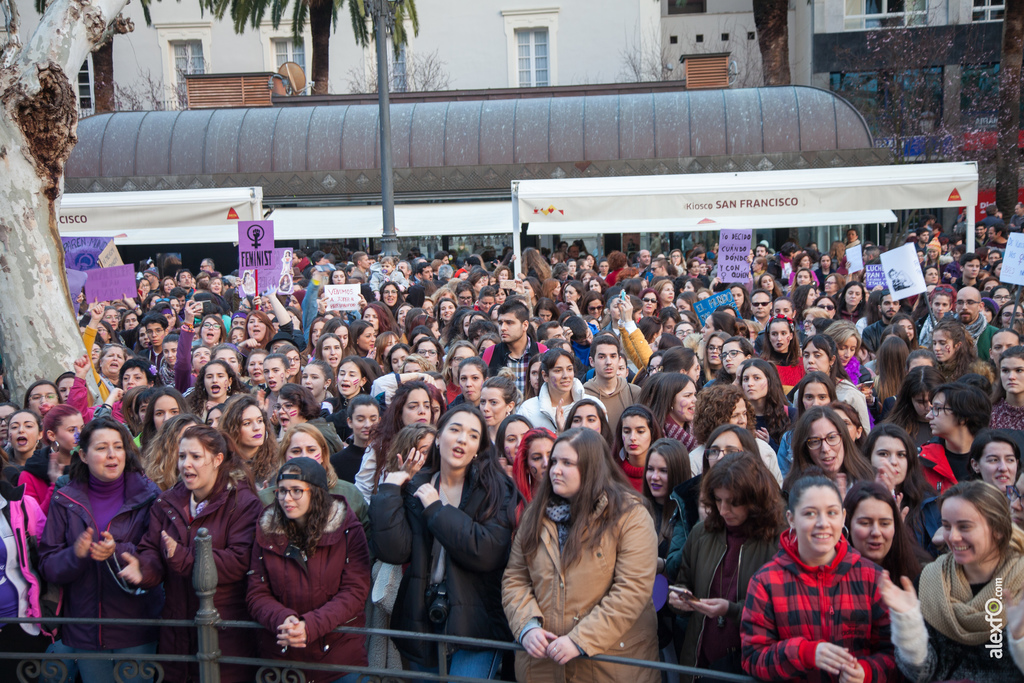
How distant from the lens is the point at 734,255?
37.4ft

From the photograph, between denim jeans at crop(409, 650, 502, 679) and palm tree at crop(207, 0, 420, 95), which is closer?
denim jeans at crop(409, 650, 502, 679)

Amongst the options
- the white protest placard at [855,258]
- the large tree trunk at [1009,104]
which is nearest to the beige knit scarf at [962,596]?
the white protest placard at [855,258]

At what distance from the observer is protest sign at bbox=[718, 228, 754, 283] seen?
11.3 metres


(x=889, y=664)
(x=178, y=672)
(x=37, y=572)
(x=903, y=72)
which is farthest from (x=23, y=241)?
(x=903, y=72)

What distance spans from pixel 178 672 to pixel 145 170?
19.3 m

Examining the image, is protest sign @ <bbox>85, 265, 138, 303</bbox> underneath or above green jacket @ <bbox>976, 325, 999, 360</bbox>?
above

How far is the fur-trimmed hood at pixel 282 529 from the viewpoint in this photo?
3869mm

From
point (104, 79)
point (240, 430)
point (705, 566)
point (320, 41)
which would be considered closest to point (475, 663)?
point (705, 566)

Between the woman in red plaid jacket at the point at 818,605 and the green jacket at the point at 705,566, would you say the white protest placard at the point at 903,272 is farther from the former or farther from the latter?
the woman in red plaid jacket at the point at 818,605

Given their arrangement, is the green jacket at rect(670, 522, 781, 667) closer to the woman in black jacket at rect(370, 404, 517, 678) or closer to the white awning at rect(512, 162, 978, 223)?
the woman in black jacket at rect(370, 404, 517, 678)

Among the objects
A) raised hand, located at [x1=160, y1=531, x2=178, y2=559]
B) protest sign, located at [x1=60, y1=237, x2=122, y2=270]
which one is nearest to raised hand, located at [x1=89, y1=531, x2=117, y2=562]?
raised hand, located at [x1=160, y1=531, x2=178, y2=559]

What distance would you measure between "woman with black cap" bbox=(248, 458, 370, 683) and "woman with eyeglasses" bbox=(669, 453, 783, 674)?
4.69 ft

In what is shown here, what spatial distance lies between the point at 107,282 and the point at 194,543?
6.82 m

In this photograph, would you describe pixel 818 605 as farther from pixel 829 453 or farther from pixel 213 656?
pixel 213 656
